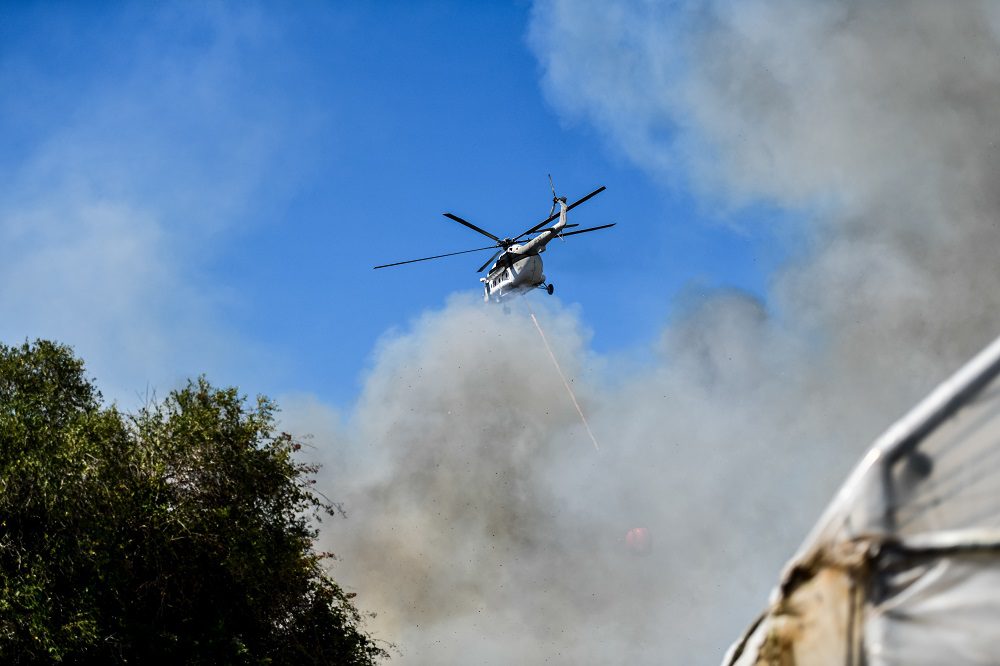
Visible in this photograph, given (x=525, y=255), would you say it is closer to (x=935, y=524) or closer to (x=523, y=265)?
(x=523, y=265)

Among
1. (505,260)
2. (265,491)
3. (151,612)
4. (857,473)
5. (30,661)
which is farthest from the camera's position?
(505,260)

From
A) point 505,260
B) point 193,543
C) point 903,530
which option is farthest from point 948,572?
point 505,260

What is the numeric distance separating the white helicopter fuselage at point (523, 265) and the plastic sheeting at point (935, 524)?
50810mm

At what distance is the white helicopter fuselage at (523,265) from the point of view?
5459cm

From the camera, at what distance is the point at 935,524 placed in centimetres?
352

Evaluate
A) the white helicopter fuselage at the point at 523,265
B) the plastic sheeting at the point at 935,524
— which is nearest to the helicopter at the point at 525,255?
the white helicopter fuselage at the point at 523,265

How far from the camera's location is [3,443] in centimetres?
2992

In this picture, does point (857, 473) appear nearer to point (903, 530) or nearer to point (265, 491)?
point (903, 530)

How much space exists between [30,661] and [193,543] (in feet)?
22.6

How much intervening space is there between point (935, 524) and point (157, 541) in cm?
3285

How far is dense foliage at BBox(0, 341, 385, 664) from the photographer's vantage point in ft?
93.4

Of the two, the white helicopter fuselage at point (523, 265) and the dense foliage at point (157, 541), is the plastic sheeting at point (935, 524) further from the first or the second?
the white helicopter fuselage at point (523, 265)

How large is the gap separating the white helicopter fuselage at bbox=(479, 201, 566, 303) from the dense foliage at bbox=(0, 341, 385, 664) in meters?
20.7

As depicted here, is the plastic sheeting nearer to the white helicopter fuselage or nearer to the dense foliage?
the dense foliage
